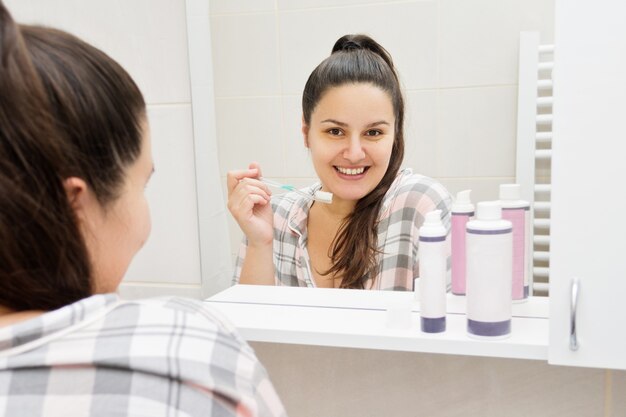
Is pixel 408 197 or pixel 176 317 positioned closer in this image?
pixel 176 317

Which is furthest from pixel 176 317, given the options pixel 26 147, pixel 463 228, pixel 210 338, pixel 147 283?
pixel 147 283

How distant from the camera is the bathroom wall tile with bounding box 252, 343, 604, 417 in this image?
87 cm

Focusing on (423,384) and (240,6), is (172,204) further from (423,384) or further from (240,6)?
(423,384)

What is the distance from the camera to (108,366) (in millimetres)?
495

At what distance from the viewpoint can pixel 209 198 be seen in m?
1.07

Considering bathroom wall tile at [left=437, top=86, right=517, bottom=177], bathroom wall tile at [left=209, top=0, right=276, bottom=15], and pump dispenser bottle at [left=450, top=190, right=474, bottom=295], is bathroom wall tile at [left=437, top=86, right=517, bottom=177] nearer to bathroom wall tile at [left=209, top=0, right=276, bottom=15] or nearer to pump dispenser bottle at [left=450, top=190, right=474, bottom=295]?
pump dispenser bottle at [left=450, top=190, right=474, bottom=295]

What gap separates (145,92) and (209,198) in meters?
0.22

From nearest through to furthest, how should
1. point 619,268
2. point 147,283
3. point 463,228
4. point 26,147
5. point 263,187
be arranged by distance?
point 26,147, point 619,268, point 463,228, point 263,187, point 147,283

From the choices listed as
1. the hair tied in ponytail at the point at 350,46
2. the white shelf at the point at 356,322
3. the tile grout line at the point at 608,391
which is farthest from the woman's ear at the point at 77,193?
the tile grout line at the point at 608,391

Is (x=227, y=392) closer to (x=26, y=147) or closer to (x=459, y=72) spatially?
(x=26, y=147)

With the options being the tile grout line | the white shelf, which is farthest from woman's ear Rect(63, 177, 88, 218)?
the tile grout line

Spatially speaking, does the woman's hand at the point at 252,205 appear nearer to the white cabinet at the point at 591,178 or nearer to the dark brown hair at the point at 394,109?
the dark brown hair at the point at 394,109

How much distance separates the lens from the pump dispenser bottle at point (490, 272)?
78cm

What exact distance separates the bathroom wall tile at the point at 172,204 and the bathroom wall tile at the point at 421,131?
0.39 meters
